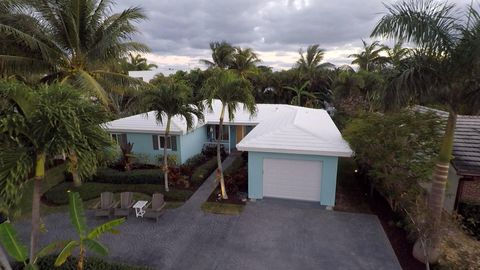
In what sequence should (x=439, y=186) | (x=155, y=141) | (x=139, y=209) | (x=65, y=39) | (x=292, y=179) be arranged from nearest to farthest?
(x=439, y=186) → (x=139, y=209) → (x=292, y=179) → (x=65, y=39) → (x=155, y=141)

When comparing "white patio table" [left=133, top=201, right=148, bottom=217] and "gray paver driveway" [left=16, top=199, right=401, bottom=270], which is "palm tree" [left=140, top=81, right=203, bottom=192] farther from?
"gray paver driveway" [left=16, top=199, right=401, bottom=270]

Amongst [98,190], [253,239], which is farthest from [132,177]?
[253,239]

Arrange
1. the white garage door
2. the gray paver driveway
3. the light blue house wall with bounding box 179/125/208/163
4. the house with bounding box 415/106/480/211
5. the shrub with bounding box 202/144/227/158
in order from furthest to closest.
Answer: the shrub with bounding box 202/144/227/158, the light blue house wall with bounding box 179/125/208/163, the white garage door, the house with bounding box 415/106/480/211, the gray paver driveway

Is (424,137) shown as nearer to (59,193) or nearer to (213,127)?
(213,127)

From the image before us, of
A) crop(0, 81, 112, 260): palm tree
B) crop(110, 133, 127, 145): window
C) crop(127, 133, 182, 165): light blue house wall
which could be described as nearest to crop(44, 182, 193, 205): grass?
crop(127, 133, 182, 165): light blue house wall

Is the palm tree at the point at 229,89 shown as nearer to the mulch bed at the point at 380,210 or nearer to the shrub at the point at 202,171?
the shrub at the point at 202,171

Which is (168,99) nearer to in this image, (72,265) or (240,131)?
(72,265)
